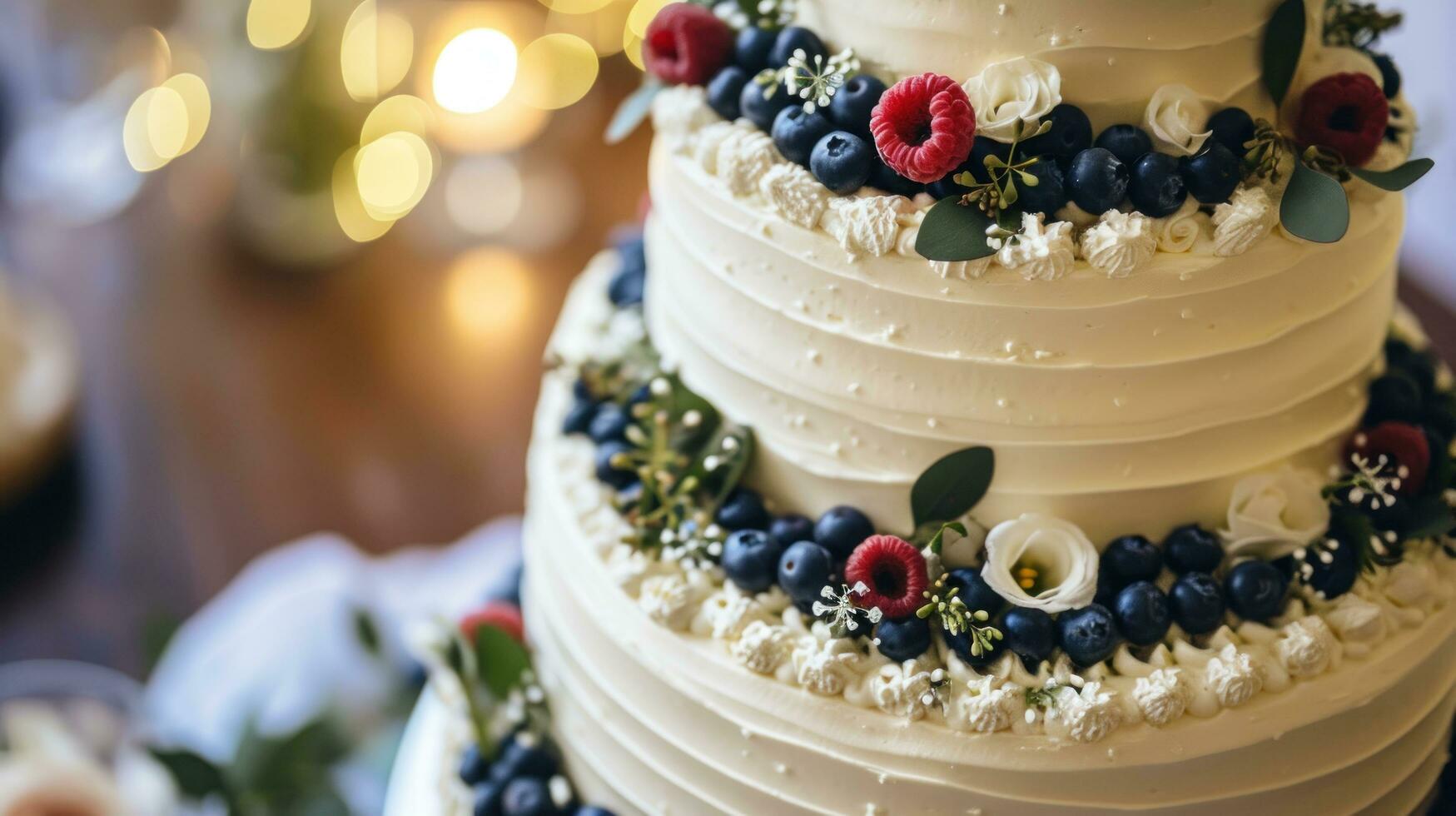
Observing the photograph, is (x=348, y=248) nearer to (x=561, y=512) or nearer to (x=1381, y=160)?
(x=561, y=512)

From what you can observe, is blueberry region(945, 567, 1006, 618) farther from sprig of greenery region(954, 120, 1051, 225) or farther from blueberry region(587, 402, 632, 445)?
blueberry region(587, 402, 632, 445)

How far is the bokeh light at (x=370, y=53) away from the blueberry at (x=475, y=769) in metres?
2.31

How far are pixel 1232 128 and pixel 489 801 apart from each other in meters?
1.21

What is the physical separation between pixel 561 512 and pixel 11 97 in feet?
11.3

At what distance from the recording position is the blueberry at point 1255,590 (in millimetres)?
1359

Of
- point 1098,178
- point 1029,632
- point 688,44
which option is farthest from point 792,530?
point 688,44

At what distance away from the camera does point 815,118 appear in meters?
1.39

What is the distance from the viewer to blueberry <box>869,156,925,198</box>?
138 cm

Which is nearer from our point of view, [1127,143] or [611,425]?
[1127,143]

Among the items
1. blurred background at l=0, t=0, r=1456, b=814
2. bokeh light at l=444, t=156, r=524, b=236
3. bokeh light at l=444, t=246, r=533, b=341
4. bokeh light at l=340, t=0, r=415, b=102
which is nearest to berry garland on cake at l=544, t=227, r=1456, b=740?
blurred background at l=0, t=0, r=1456, b=814

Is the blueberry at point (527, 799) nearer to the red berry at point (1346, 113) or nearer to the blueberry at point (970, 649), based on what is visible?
the blueberry at point (970, 649)

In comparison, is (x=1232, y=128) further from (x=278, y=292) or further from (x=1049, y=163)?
(x=278, y=292)

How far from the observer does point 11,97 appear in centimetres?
413

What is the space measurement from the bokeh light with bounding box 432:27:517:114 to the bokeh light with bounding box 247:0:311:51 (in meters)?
0.41
